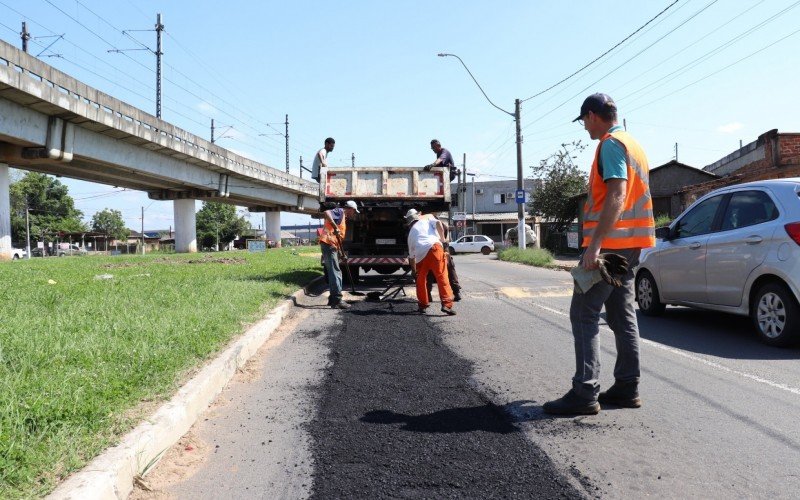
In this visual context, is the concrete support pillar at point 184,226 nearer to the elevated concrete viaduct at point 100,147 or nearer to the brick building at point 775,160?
the elevated concrete viaduct at point 100,147

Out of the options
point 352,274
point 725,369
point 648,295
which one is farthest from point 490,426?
point 352,274

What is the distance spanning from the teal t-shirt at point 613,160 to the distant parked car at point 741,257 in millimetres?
3080

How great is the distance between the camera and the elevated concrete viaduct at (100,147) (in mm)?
21312

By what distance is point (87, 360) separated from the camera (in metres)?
4.65

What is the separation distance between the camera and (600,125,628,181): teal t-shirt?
155 inches

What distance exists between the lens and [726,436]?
372cm

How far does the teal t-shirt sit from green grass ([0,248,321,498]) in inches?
132

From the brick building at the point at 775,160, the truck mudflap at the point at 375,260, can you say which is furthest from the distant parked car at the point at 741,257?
the brick building at the point at 775,160

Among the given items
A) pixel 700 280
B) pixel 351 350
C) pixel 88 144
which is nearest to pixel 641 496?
pixel 351 350

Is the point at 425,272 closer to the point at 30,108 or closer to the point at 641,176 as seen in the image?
the point at 641,176

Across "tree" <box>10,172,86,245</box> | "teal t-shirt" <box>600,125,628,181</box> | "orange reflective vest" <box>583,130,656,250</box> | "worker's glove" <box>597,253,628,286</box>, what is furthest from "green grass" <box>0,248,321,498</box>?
"tree" <box>10,172,86,245</box>

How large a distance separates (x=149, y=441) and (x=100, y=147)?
27379 millimetres

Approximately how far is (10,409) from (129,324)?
9.91 feet

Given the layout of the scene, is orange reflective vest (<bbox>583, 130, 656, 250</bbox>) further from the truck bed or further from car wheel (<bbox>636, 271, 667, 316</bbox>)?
the truck bed
